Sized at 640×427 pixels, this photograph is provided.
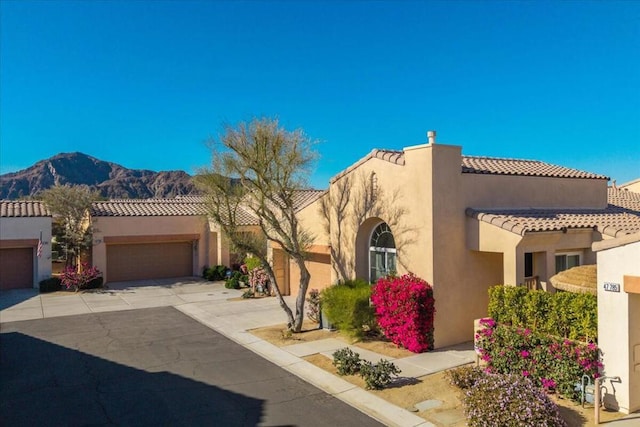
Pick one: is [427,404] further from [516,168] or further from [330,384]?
[516,168]

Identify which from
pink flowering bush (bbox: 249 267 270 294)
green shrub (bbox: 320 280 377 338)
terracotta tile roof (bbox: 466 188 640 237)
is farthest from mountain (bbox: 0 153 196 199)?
terracotta tile roof (bbox: 466 188 640 237)

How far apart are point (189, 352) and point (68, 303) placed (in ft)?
34.2

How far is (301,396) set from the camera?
398 inches

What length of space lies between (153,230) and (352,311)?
16.9 m

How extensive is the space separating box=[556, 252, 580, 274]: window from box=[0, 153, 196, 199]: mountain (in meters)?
93.2

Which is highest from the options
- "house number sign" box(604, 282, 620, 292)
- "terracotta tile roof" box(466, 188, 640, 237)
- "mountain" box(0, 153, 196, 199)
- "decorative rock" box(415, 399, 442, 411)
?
"mountain" box(0, 153, 196, 199)

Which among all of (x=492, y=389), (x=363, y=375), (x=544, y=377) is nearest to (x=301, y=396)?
(x=363, y=375)

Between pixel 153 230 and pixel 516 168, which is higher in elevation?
pixel 516 168

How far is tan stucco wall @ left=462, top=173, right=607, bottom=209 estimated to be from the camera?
14.4m

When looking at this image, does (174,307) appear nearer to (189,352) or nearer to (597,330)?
(189,352)

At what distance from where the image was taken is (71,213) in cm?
2530

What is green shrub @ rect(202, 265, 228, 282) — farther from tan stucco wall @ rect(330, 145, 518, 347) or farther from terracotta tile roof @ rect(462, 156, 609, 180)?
terracotta tile roof @ rect(462, 156, 609, 180)

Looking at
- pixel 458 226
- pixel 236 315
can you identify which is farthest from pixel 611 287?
pixel 236 315

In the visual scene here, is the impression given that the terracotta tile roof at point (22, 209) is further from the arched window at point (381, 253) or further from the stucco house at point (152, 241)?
the arched window at point (381, 253)
